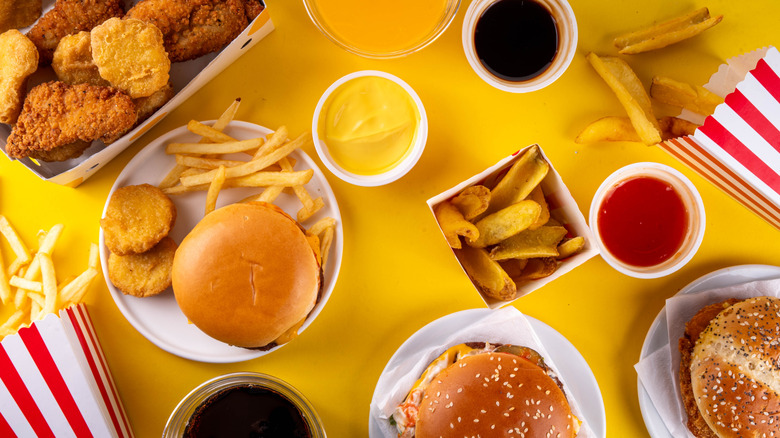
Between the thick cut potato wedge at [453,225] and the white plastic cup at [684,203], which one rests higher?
the thick cut potato wedge at [453,225]

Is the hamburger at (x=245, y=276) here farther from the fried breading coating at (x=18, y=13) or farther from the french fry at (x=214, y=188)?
the fried breading coating at (x=18, y=13)

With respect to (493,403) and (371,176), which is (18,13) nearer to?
(371,176)

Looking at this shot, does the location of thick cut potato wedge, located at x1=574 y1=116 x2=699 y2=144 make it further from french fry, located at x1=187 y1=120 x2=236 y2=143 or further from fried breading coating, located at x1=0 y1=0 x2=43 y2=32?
fried breading coating, located at x1=0 y1=0 x2=43 y2=32

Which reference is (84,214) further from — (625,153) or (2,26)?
(625,153)

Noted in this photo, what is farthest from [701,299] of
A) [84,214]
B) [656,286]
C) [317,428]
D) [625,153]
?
[84,214]

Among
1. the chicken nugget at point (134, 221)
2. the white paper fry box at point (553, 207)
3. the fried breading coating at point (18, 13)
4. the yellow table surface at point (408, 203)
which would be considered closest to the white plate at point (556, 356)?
the yellow table surface at point (408, 203)

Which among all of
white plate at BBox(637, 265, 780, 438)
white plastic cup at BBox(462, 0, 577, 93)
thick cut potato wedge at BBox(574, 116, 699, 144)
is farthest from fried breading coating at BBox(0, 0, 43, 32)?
white plate at BBox(637, 265, 780, 438)

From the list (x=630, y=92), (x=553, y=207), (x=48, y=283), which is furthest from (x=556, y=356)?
(x=48, y=283)
